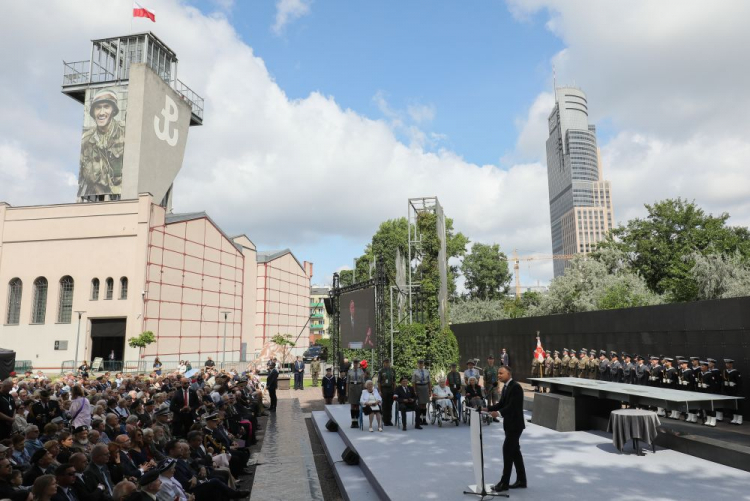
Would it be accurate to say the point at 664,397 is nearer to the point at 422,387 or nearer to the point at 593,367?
the point at 422,387

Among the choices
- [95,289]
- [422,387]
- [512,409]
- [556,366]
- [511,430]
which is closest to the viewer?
[511,430]

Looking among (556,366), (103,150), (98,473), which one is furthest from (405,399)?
(103,150)

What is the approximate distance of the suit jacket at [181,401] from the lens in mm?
9875

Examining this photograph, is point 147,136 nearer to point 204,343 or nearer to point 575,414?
point 204,343

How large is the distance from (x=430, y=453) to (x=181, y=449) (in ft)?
15.0

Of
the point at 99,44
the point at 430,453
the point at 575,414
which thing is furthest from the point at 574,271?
the point at 99,44

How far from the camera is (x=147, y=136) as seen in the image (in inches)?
1660

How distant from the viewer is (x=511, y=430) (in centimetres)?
641

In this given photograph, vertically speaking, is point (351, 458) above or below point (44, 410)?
below

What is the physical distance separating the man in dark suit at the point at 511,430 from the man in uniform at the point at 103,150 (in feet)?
137

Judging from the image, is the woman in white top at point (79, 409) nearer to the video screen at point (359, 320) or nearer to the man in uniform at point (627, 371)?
the video screen at point (359, 320)

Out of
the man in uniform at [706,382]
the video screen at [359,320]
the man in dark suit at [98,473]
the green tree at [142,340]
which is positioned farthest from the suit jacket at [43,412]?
the green tree at [142,340]

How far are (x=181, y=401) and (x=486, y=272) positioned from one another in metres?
54.6

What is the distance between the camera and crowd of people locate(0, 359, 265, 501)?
16.0 feet
